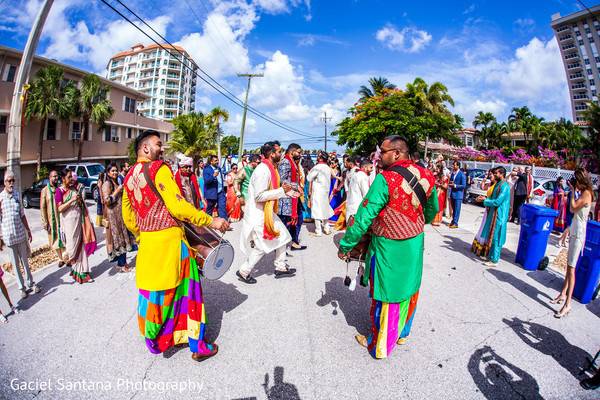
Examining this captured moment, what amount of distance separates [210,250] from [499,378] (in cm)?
277

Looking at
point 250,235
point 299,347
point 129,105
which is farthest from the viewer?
point 129,105

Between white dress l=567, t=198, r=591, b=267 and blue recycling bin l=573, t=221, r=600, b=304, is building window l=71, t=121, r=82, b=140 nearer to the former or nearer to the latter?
white dress l=567, t=198, r=591, b=267

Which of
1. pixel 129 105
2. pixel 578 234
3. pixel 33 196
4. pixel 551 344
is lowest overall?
pixel 33 196

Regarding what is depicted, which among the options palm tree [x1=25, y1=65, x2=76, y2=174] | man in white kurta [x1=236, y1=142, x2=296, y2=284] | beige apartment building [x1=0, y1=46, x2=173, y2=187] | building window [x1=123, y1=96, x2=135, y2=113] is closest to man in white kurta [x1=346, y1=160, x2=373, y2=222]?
man in white kurta [x1=236, y1=142, x2=296, y2=284]

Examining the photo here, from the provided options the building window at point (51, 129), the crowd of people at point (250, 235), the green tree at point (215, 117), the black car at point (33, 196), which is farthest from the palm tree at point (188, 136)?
the crowd of people at point (250, 235)

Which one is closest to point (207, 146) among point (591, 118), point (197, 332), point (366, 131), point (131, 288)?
point (366, 131)

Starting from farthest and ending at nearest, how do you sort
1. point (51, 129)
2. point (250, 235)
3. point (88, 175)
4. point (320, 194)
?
point (51, 129), point (88, 175), point (320, 194), point (250, 235)

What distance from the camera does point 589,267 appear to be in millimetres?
4102

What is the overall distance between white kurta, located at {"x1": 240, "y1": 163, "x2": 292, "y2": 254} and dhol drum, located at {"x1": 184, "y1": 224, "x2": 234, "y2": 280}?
56.6 inches

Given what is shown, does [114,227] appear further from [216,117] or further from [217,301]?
[216,117]

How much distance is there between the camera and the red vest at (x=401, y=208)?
267 centimetres

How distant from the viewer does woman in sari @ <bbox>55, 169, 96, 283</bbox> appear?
4.64 metres

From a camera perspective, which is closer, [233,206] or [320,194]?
[320,194]

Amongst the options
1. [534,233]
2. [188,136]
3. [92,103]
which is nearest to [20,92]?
[534,233]
